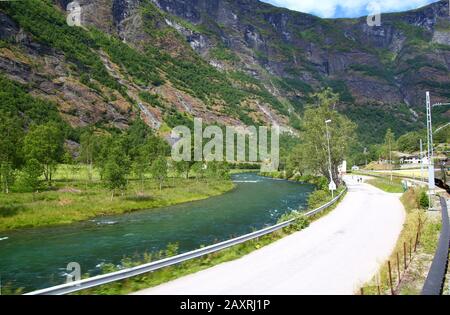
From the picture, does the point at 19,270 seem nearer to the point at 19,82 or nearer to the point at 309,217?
the point at 309,217

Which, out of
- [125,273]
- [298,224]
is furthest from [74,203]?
[125,273]

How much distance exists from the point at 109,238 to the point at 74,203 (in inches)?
645

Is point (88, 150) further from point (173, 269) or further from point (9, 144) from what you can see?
point (173, 269)

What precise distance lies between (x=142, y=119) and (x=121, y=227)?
164 m

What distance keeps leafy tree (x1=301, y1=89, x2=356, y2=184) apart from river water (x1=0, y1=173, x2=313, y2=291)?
72.3 ft

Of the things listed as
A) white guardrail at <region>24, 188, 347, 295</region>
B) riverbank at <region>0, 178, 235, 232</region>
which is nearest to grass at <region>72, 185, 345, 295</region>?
white guardrail at <region>24, 188, 347, 295</region>

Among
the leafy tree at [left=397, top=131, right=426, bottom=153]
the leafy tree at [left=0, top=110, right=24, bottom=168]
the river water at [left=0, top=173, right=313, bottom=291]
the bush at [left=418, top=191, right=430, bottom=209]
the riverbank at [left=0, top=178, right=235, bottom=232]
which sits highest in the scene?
the leafy tree at [left=397, top=131, right=426, bottom=153]

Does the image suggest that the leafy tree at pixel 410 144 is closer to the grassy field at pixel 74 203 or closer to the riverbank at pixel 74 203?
the grassy field at pixel 74 203

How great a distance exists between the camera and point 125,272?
41.3 ft

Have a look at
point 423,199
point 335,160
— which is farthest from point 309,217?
point 335,160

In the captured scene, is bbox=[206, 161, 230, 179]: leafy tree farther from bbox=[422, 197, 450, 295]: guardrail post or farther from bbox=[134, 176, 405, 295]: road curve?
bbox=[422, 197, 450, 295]: guardrail post

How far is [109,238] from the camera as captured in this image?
28.2 m

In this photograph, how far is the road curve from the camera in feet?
37.6

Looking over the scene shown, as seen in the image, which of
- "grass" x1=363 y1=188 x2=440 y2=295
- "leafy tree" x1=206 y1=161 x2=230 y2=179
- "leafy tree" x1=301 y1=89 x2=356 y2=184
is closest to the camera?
"grass" x1=363 y1=188 x2=440 y2=295
